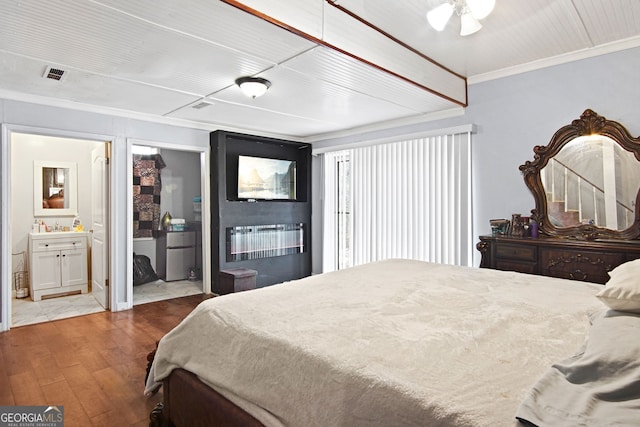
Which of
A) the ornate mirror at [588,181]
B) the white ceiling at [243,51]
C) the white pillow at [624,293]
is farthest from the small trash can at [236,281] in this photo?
the white pillow at [624,293]

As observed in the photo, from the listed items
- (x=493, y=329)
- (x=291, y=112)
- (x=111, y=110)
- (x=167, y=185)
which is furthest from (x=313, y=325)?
(x=167, y=185)

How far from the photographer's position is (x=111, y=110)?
4.17 meters

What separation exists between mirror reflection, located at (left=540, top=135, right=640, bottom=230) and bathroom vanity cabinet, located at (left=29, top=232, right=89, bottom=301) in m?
5.87

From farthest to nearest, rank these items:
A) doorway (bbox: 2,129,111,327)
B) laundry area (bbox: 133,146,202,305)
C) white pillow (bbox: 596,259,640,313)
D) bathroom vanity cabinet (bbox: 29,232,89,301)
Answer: laundry area (bbox: 133,146,202,305) → bathroom vanity cabinet (bbox: 29,232,89,301) → doorway (bbox: 2,129,111,327) → white pillow (bbox: 596,259,640,313)

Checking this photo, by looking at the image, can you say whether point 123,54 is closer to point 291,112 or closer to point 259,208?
point 291,112

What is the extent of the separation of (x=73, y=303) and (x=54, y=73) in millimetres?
2952

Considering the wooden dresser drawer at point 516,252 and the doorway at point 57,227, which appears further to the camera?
Answer: the doorway at point 57,227

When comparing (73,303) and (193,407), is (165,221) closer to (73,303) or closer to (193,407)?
(73,303)

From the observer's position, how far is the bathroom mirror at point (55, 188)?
5211 mm

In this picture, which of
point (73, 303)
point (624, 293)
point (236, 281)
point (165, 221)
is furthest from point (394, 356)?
point (165, 221)

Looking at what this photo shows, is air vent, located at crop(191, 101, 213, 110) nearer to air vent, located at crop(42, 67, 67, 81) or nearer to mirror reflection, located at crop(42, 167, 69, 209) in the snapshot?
air vent, located at crop(42, 67, 67, 81)

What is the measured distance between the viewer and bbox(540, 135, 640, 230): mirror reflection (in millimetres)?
2996

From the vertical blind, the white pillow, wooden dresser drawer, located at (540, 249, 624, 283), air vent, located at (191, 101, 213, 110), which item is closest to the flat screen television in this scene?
the vertical blind

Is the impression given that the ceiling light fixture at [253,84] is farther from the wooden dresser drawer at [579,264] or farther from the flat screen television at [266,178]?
the wooden dresser drawer at [579,264]
